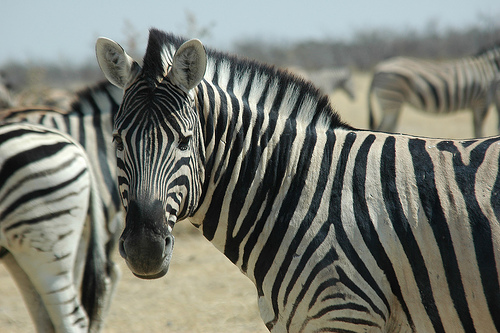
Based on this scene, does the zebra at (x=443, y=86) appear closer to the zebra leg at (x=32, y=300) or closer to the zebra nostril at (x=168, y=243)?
the zebra leg at (x=32, y=300)

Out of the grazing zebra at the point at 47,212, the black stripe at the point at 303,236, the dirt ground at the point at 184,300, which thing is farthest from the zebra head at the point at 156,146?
the dirt ground at the point at 184,300

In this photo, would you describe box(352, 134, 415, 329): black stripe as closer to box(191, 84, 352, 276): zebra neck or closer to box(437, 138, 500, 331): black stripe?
box(191, 84, 352, 276): zebra neck

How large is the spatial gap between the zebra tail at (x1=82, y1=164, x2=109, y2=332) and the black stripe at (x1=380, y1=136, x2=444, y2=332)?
2.48m

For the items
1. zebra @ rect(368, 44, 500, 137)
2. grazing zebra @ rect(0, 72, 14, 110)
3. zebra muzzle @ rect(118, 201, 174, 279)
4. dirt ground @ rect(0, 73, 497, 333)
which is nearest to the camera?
zebra muzzle @ rect(118, 201, 174, 279)

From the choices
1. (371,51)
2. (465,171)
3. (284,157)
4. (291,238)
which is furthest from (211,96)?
Answer: (371,51)

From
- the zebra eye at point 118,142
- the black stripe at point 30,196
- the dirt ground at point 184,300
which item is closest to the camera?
the zebra eye at point 118,142

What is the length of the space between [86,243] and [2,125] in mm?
1129

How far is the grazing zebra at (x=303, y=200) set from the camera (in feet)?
6.50

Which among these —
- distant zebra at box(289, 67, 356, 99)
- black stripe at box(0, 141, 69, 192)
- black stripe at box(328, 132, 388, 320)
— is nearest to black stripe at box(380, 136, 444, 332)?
black stripe at box(328, 132, 388, 320)

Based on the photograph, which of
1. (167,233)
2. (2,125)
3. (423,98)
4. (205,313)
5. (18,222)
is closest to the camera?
(167,233)

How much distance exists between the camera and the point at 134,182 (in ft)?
6.43

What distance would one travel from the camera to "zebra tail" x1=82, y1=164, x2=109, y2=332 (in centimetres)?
366

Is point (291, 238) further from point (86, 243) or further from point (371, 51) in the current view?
point (371, 51)

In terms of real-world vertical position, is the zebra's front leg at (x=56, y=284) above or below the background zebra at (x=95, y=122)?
below
